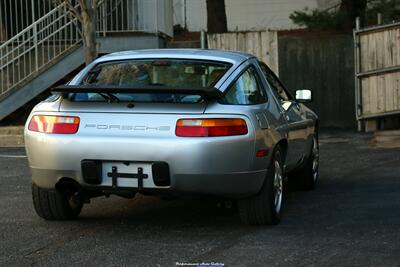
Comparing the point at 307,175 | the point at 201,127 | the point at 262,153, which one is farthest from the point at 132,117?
the point at 307,175

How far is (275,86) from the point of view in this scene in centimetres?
733

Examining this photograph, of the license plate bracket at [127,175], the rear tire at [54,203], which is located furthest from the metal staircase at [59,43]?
the license plate bracket at [127,175]

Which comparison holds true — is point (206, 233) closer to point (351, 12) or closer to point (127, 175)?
point (127, 175)

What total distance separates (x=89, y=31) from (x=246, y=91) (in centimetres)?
723

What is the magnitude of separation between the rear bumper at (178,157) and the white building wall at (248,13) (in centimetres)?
1763

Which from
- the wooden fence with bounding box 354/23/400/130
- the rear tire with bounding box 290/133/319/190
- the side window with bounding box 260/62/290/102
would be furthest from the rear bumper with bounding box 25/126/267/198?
the wooden fence with bounding box 354/23/400/130

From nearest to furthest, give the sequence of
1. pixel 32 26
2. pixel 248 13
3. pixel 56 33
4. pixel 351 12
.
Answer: pixel 32 26 → pixel 56 33 → pixel 351 12 → pixel 248 13

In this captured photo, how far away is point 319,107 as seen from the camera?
14430 mm

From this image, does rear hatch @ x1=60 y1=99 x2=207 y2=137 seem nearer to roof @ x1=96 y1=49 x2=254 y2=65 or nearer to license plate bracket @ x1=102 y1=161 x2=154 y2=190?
license plate bracket @ x1=102 y1=161 x2=154 y2=190

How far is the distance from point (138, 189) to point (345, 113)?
30.5 ft

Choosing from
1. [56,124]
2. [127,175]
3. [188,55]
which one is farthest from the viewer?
[188,55]

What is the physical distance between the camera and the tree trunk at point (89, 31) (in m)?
13.0

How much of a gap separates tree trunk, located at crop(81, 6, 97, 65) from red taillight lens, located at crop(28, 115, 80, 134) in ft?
23.4

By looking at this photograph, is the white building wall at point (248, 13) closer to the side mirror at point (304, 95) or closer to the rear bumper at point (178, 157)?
the side mirror at point (304, 95)
